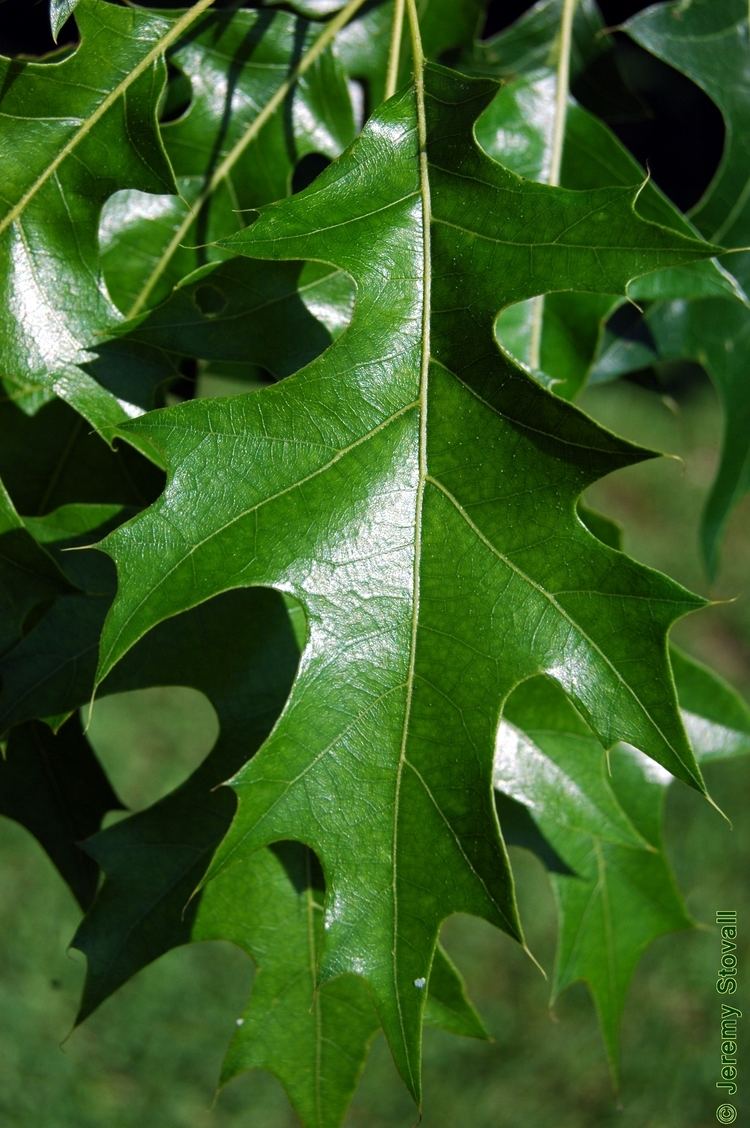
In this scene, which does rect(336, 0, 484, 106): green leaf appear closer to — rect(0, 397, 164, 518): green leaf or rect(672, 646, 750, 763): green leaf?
rect(0, 397, 164, 518): green leaf

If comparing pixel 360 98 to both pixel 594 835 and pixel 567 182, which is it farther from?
pixel 594 835

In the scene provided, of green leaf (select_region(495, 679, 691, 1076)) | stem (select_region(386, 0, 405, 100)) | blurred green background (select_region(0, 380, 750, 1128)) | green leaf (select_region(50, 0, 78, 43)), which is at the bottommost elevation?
blurred green background (select_region(0, 380, 750, 1128))

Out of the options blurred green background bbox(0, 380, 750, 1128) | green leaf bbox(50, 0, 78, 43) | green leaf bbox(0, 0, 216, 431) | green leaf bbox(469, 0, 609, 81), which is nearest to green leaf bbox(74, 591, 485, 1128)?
green leaf bbox(0, 0, 216, 431)

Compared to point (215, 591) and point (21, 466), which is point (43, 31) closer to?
point (21, 466)

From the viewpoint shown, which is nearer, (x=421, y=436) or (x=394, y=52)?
(x=421, y=436)

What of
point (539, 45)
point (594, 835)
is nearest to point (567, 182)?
point (539, 45)
